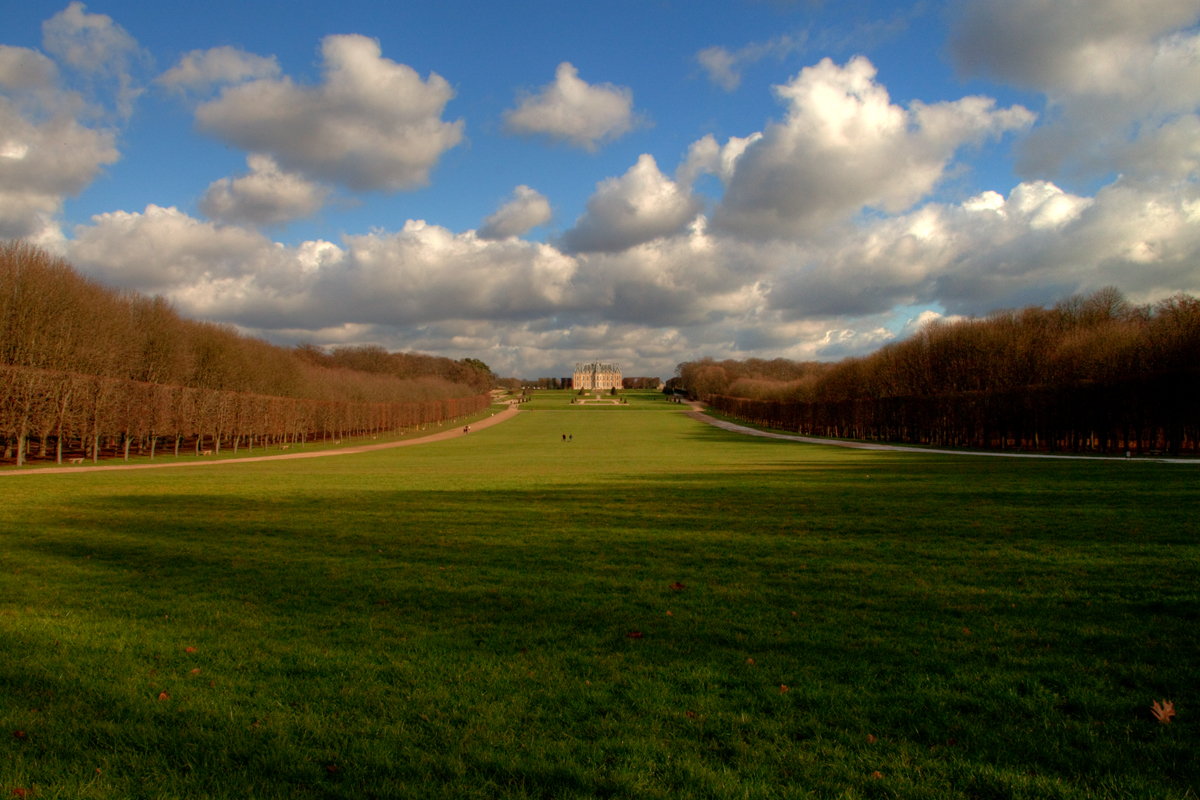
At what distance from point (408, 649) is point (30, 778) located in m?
2.56

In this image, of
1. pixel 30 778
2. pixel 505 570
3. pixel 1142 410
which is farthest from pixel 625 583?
pixel 1142 410

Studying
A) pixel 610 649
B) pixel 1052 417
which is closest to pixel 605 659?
pixel 610 649

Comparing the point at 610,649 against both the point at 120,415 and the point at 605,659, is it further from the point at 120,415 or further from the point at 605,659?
the point at 120,415

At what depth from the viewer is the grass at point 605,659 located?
12.3ft

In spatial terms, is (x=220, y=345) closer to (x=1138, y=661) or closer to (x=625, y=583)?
(x=625, y=583)

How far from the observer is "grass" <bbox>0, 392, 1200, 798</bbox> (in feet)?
12.3

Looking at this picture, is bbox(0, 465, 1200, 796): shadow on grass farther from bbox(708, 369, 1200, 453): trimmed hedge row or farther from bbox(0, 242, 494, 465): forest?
bbox(708, 369, 1200, 453): trimmed hedge row

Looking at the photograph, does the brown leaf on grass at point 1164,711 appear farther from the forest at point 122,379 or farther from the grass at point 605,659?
the forest at point 122,379

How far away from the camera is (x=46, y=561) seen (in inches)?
353

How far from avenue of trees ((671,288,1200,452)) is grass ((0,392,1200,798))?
31076 millimetres

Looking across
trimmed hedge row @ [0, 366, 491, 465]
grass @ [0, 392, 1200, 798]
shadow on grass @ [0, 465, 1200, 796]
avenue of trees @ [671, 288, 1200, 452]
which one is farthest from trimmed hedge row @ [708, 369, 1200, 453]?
trimmed hedge row @ [0, 366, 491, 465]

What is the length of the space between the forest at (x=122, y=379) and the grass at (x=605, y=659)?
1062 inches

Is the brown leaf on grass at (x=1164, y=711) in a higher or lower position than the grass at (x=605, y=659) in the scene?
higher

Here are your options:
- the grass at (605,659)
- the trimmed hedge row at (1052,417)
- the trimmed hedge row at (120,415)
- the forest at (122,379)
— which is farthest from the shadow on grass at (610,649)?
the trimmed hedge row at (1052,417)
